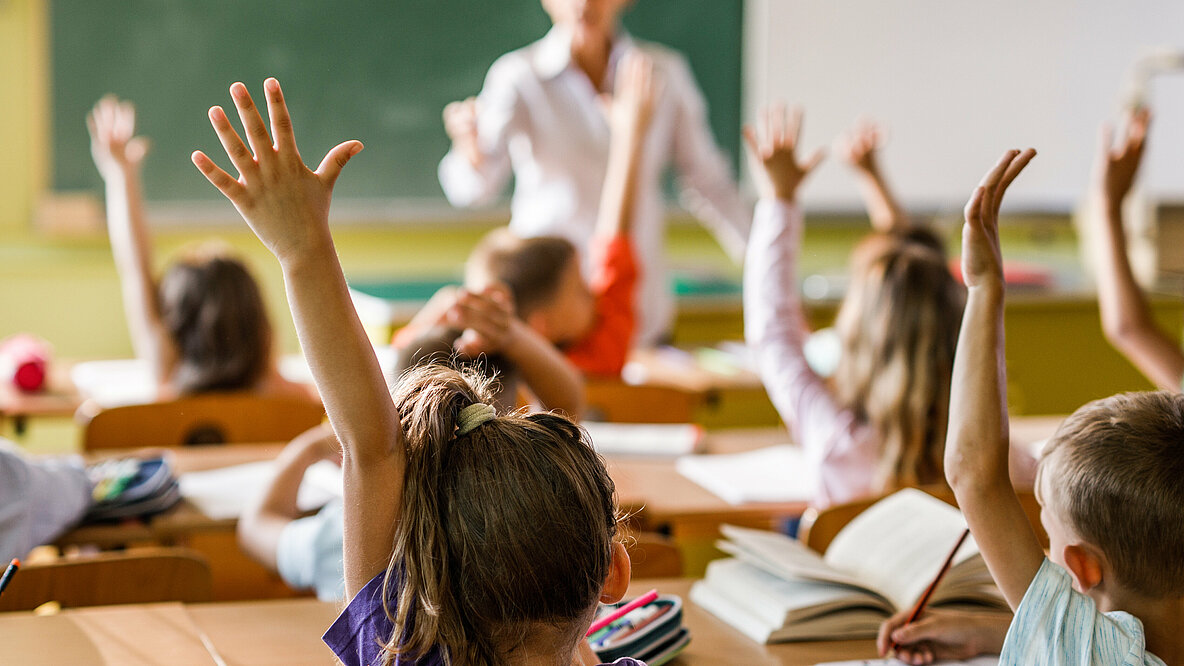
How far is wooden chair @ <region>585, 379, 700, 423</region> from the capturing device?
290 cm

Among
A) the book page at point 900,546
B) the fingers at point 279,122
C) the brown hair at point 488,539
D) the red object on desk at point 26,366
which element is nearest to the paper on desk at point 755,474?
the book page at point 900,546

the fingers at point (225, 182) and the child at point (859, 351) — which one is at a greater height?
the fingers at point (225, 182)

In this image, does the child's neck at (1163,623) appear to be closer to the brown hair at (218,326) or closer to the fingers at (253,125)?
the fingers at (253,125)

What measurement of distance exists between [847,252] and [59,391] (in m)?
3.49

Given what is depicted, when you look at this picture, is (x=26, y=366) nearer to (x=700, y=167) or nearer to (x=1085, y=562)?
(x=700, y=167)

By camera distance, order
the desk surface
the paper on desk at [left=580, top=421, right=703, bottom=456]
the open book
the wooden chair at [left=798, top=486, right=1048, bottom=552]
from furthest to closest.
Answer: the paper on desk at [left=580, top=421, right=703, bottom=456] → the wooden chair at [left=798, top=486, right=1048, bottom=552] → the open book → the desk surface

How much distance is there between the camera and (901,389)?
218 centimetres

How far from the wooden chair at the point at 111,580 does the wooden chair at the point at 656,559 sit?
65 centimetres

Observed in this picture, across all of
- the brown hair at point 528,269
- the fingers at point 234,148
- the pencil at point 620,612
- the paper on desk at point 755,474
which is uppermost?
the fingers at point 234,148

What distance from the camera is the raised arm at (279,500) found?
1.88m

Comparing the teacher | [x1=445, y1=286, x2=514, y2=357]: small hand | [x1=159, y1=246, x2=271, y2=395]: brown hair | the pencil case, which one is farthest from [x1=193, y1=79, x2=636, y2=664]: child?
the teacher

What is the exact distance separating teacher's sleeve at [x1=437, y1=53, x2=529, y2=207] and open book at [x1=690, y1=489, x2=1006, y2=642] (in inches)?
78.9

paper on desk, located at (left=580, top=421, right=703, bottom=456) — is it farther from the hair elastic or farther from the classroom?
the hair elastic

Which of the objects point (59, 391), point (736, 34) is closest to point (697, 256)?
point (736, 34)
